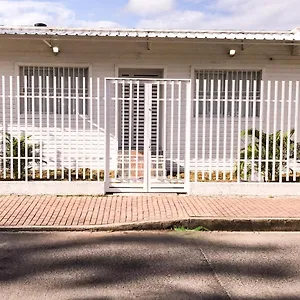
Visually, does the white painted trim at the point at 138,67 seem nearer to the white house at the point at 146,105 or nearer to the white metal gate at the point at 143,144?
the white house at the point at 146,105

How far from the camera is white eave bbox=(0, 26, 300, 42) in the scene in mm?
9539

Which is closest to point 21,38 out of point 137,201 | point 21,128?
point 21,128

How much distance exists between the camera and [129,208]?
284 inches

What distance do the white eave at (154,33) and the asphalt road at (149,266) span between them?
5.01 metres

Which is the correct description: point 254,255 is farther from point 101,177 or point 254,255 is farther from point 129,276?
point 101,177

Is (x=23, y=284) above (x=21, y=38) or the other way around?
the other way around

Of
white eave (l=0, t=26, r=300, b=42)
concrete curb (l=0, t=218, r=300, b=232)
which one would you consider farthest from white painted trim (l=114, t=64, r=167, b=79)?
concrete curb (l=0, t=218, r=300, b=232)

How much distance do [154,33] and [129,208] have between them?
4.41 m

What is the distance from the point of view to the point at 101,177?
347 inches

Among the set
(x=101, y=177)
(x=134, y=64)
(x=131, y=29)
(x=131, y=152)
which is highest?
(x=131, y=29)

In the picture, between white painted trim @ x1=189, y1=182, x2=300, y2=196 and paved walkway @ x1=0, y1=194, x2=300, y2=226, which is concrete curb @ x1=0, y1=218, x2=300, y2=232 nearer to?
paved walkway @ x1=0, y1=194, x2=300, y2=226

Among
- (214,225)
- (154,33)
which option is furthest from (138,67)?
(214,225)

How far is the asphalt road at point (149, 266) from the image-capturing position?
13.6ft

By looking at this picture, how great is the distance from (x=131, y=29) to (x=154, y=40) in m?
0.67
